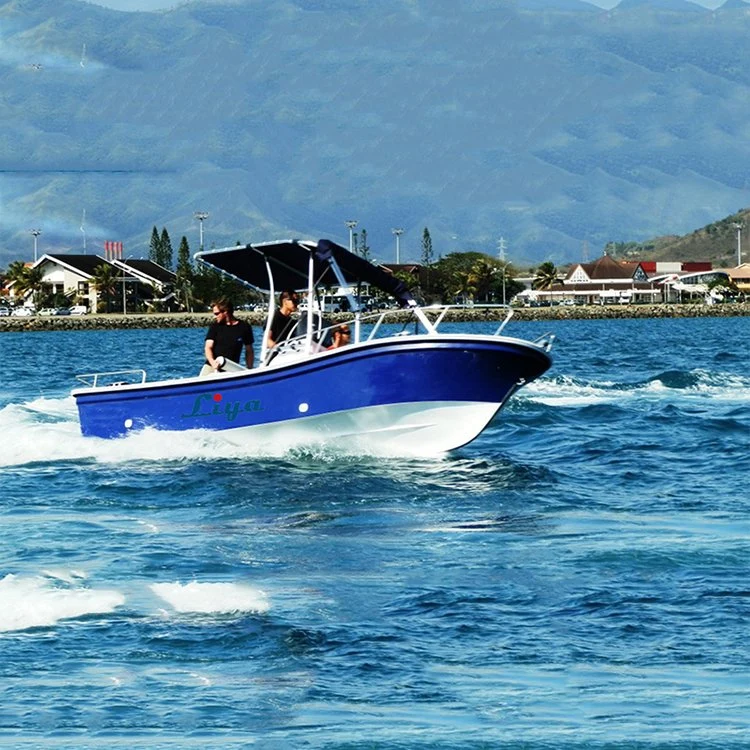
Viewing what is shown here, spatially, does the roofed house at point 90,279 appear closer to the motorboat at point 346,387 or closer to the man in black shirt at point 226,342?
the man in black shirt at point 226,342

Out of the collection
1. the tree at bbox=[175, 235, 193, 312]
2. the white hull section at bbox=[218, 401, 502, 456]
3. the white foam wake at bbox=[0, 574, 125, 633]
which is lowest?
the white foam wake at bbox=[0, 574, 125, 633]

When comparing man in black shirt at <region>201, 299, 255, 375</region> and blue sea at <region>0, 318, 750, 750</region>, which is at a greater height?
man in black shirt at <region>201, 299, 255, 375</region>

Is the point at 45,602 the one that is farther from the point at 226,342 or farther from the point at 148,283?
the point at 148,283

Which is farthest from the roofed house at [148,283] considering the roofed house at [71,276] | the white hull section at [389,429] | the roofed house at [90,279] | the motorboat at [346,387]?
the white hull section at [389,429]

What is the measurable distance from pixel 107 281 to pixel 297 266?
153 metres

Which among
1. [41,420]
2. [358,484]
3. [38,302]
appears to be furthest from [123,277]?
[358,484]

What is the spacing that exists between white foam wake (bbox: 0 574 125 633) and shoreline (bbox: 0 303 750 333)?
122458 millimetres

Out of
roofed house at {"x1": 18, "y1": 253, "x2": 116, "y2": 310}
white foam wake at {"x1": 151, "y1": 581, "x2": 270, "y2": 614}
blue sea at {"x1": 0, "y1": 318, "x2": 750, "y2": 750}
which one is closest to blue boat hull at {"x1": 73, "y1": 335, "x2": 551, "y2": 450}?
blue sea at {"x1": 0, "y1": 318, "x2": 750, "y2": 750}

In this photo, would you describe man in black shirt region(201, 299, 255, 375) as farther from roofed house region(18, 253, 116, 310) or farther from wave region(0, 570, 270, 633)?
roofed house region(18, 253, 116, 310)

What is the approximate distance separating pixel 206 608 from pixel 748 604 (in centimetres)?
414

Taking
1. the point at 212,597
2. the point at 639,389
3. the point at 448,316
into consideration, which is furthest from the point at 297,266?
the point at 448,316

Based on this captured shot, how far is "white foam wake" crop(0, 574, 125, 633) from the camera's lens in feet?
41.3

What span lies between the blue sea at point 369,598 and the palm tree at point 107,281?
151387 millimetres

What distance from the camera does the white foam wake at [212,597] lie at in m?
12.9
